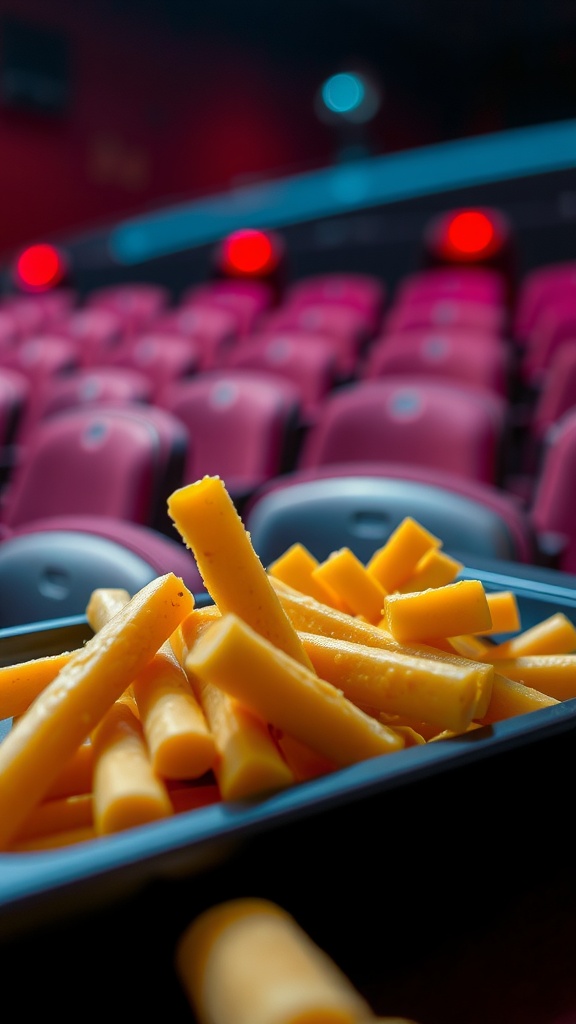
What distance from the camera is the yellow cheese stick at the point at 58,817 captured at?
0.52 metres

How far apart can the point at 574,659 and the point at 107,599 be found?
354mm

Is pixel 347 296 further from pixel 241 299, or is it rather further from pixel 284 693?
pixel 284 693

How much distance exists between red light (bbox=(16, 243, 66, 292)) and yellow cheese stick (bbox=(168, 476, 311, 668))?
7519 millimetres

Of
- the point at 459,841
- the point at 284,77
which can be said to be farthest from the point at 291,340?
the point at 284,77

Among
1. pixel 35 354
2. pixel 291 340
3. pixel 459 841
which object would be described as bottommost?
pixel 459 841

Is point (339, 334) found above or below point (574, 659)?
above

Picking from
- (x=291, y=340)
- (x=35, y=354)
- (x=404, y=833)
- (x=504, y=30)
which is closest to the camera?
(x=404, y=833)

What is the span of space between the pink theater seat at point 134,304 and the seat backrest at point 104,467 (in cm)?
336

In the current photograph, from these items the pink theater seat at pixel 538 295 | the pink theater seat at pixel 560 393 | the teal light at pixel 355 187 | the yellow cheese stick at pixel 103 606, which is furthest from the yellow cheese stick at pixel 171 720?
the teal light at pixel 355 187

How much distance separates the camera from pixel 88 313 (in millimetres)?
5652

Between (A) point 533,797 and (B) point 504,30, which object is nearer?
(A) point 533,797

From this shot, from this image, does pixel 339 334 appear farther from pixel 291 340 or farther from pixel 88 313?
pixel 88 313

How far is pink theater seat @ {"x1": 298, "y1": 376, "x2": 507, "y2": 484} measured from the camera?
193 centimetres

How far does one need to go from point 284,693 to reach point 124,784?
0.09 meters
